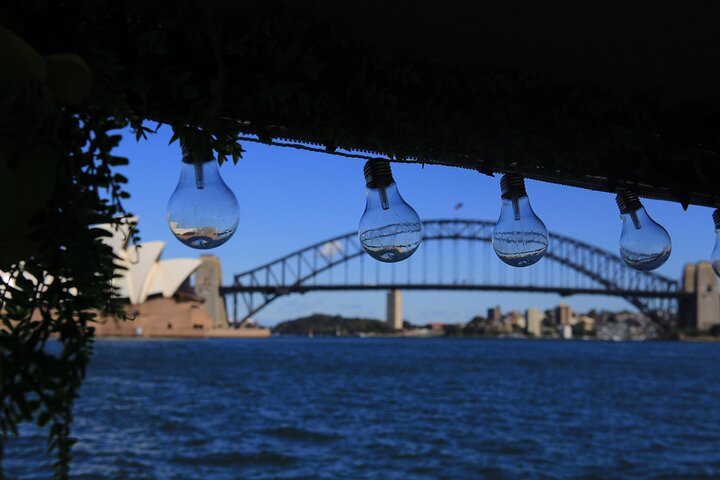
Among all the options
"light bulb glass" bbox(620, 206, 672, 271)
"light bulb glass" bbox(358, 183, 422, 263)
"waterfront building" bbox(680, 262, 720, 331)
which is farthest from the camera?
"waterfront building" bbox(680, 262, 720, 331)

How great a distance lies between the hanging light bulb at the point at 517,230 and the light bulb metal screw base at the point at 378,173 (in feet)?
1.19

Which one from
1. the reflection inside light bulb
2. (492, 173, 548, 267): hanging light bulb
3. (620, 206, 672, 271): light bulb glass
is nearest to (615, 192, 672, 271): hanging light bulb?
(620, 206, 672, 271): light bulb glass

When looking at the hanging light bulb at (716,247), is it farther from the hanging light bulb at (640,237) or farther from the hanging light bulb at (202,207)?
the hanging light bulb at (202,207)

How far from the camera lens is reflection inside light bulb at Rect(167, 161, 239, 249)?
1111 millimetres

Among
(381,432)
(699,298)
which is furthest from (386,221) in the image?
(699,298)

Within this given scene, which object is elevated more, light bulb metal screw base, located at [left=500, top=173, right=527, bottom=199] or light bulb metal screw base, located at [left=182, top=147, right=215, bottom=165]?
light bulb metal screw base, located at [left=500, top=173, right=527, bottom=199]

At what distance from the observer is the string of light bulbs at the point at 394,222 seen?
3.67 feet

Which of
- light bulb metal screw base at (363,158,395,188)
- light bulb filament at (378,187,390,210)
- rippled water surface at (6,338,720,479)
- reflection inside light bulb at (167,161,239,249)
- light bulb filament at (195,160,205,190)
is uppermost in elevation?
light bulb metal screw base at (363,158,395,188)

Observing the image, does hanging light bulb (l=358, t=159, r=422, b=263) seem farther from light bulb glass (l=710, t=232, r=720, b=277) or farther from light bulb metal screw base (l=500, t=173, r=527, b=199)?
light bulb glass (l=710, t=232, r=720, b=277)

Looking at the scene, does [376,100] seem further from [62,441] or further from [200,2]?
[62,441]

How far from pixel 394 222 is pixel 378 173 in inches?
5.3

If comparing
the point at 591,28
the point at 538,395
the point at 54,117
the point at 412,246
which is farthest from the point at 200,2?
the point at 538,395

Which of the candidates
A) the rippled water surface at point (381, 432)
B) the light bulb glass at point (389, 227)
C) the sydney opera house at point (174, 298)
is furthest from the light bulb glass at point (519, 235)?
the sydney opera house at point (174, 298)

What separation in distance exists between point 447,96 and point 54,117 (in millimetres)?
1109
